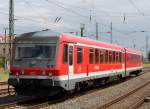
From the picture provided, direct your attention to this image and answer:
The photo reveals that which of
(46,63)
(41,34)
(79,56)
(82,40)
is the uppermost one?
(41,34)

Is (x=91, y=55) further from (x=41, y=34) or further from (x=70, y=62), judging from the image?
(x=41, y=34)

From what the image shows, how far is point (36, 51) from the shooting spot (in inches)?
632

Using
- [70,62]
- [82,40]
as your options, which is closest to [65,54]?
[70,62]

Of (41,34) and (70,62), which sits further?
(70,62)

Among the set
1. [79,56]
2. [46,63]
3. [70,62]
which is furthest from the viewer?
[79,56]

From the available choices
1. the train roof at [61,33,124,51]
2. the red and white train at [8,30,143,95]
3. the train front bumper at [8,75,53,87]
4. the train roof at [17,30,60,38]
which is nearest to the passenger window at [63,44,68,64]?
the red and white train at [8,30,143,95]

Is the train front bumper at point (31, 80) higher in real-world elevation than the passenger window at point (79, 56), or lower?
lower

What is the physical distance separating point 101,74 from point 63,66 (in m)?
6.65

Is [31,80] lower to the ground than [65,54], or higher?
lower

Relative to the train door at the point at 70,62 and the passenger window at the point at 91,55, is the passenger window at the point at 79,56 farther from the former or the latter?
the passenger window at the point at 91,55

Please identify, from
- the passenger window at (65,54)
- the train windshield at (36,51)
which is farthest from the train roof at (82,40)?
the train windshield at (36,51)

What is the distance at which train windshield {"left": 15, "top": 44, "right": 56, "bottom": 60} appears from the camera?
620 inches

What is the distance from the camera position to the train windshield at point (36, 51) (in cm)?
1575

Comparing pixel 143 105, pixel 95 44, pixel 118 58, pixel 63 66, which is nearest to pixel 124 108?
pixel 143 105
